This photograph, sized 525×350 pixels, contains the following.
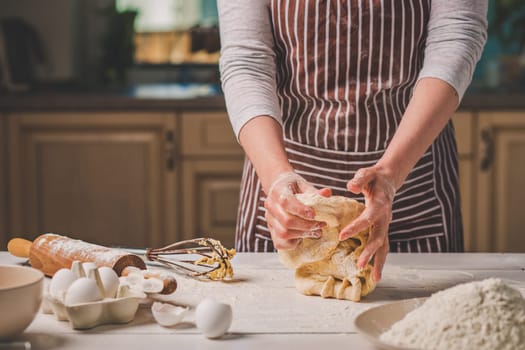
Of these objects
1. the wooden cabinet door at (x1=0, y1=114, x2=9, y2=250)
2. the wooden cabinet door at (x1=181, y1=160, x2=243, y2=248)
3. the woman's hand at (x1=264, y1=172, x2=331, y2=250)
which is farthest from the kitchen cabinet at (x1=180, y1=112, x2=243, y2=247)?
the woman's hand at (x1=264, y1=172, x2=331, y2=250)

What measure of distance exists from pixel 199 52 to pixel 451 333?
2.64 metres

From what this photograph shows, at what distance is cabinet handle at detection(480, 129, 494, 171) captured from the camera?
2691mm

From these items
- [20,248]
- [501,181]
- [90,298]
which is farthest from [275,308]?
[501,181]

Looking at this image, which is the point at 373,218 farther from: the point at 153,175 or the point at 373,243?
the point at 153,175

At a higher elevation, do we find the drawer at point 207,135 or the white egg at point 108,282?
the white egg at point 108,282

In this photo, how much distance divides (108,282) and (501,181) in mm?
2017

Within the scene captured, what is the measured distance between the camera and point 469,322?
791 millimetres

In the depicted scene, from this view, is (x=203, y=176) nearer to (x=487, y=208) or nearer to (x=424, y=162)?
(x=487, y=208)

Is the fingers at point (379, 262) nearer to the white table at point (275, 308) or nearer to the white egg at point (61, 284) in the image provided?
the white table at point (275, 308)

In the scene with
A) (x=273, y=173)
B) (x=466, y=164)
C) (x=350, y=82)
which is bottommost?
(x=466, y=164)

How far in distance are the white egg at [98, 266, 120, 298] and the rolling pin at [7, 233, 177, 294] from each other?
0.08m

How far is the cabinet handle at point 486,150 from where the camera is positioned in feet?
8.83

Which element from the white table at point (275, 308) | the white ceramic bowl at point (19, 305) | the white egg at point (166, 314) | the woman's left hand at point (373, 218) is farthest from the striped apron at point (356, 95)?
the white ceramic bowl at point (19, 305)

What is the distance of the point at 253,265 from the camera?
1.25m
